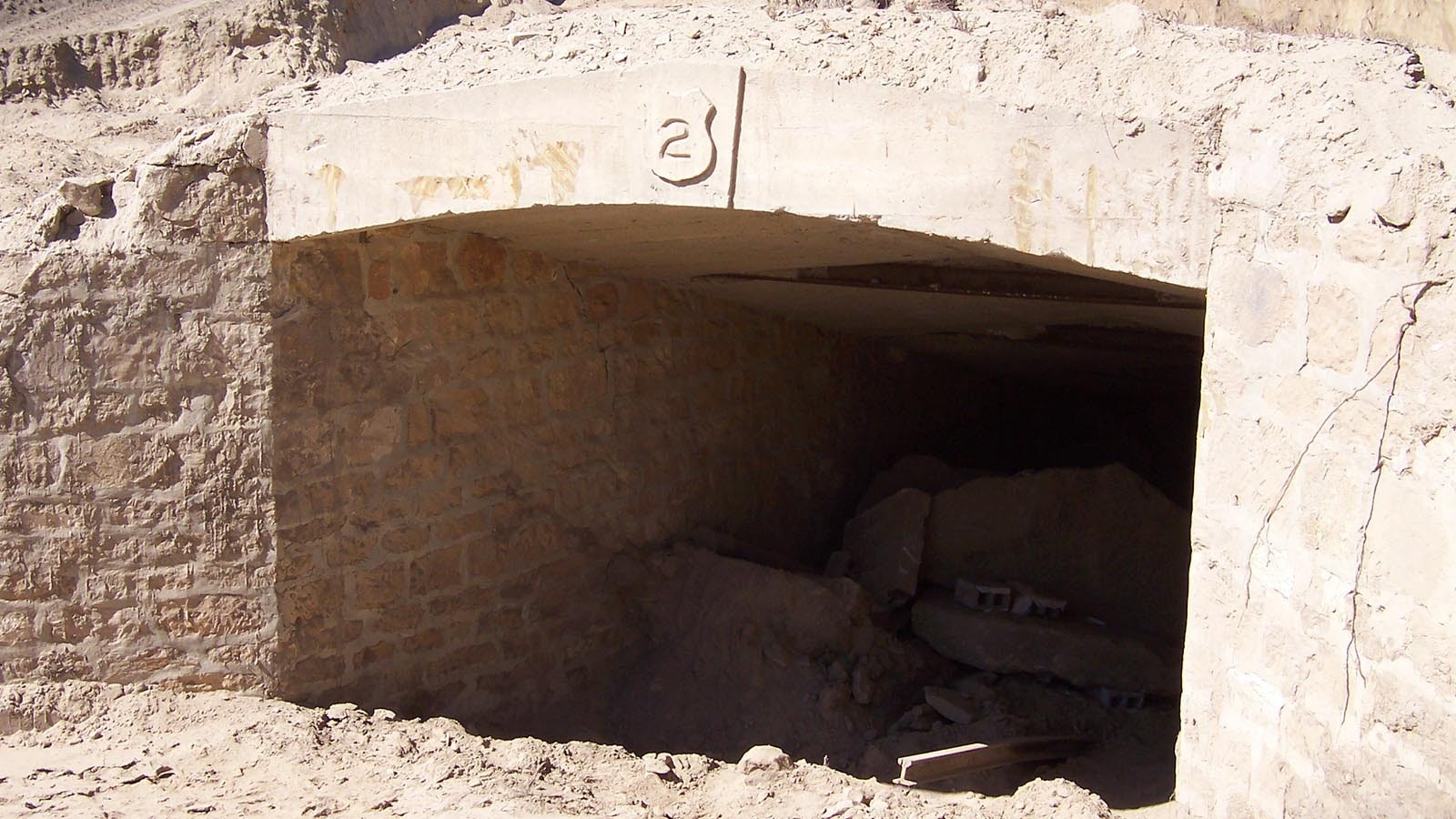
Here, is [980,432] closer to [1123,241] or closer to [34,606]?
[1123,241]

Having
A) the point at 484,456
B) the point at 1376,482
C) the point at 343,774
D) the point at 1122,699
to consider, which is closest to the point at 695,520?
the point at 484,456

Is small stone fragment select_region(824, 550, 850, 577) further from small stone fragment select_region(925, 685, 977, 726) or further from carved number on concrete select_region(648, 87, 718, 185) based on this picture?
carved number on concrete select_region(648, 87, 718, 185)

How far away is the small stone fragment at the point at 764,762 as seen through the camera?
387 cm

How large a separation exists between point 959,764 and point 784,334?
7.79ft

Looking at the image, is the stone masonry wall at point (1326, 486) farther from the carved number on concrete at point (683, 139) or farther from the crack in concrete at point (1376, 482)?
the carved number on concrete at point (683, 139)

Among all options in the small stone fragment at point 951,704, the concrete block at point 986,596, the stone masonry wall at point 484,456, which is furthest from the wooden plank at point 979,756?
the stone masonry wall at point 484,456

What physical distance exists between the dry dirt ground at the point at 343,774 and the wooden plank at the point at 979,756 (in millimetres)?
125

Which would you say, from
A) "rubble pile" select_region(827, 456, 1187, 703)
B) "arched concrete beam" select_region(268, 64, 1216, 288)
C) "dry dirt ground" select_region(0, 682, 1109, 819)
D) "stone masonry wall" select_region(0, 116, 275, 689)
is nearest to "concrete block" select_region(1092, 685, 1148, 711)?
"rubble pile" select_region(827, 456, 1187, 703)

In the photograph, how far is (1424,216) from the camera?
233 cm

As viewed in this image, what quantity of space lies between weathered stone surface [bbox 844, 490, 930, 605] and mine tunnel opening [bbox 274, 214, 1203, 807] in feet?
0.06

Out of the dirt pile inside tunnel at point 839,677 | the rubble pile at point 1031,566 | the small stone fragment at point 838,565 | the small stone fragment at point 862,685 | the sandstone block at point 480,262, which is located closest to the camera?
the sandstone block at point 480,262

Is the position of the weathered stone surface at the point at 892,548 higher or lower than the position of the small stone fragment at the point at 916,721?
higher

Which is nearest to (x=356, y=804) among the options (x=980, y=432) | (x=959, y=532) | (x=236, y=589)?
(x=236, y=589)

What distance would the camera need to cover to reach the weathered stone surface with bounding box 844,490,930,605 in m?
5.40
